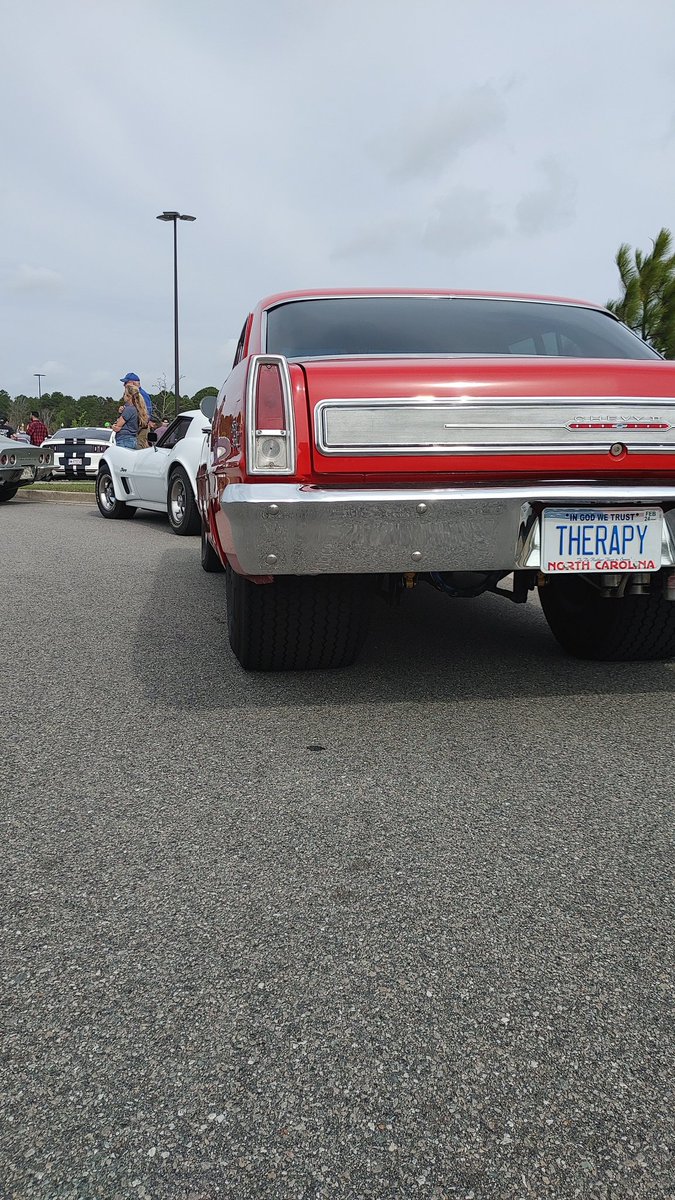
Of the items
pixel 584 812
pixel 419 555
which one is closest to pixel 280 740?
pixel 419 555

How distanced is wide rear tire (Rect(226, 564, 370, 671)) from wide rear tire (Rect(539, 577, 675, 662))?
0.77 m

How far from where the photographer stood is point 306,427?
271 centimetres

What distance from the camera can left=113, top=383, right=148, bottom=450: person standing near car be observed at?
432 inches

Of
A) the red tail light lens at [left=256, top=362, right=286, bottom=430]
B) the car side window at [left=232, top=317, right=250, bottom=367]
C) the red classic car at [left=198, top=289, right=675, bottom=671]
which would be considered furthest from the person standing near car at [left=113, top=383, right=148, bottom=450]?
the red tail light lens at [left=256, top=362, right=286, bottom=430]

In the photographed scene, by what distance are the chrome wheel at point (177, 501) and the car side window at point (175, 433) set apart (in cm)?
39

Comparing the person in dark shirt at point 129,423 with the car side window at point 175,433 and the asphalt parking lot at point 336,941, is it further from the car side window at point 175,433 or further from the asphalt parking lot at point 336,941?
the asphalt parking lot at point 336,941

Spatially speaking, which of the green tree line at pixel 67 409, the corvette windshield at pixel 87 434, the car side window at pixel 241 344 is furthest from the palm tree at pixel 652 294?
the green tree line at pixel 67 409

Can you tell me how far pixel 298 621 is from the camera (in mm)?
3203

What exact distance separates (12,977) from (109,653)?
7.90 feet

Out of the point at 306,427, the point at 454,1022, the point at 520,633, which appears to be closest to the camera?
the point at 454,1022

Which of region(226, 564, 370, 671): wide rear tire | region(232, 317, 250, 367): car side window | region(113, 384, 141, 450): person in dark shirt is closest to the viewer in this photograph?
region(226, 564, 370, 671): wide rear tire

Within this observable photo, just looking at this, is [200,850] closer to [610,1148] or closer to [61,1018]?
[61,1018]

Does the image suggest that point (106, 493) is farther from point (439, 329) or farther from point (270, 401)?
point (270, 401)

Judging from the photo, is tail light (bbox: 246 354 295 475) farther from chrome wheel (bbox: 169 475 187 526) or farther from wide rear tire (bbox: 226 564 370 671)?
chrome wheel (bbox: 169 475 187 526)
